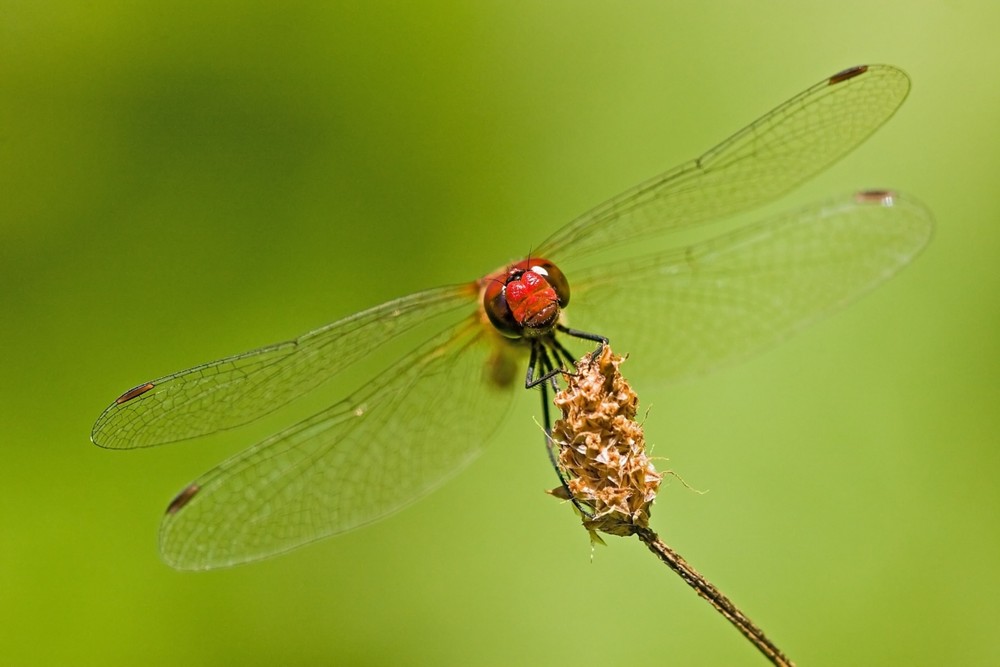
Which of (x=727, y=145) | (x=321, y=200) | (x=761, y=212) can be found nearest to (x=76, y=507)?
(x=321, y=200)

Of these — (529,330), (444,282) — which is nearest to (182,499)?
(529,330)

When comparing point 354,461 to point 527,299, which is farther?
point 354,461

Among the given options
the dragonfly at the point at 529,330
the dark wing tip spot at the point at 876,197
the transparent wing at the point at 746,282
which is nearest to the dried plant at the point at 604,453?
the dragonfly at the point at 529,330

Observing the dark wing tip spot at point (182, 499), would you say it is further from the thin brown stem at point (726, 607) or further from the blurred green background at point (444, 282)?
the thin brown stem at point (726, 607)

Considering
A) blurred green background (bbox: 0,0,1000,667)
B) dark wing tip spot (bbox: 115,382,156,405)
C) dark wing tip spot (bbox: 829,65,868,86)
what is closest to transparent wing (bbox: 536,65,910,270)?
dark wing tip spot (bbox: 829,65,868,86)

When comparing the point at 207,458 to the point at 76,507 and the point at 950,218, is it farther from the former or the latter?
the point at 950,218

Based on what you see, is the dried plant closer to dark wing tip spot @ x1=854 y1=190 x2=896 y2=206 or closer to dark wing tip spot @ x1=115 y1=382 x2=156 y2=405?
dark wing tip spot @ x1=115 y1=382 x2=156 y2=405

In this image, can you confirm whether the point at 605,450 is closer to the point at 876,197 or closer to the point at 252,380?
the point at 252,380
